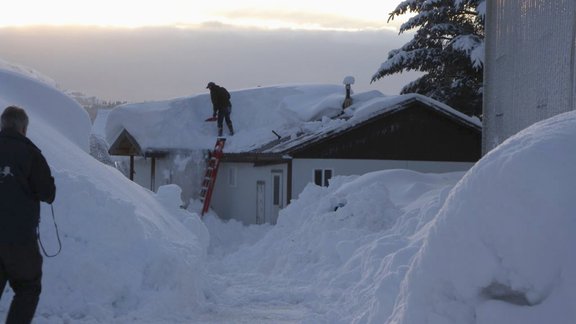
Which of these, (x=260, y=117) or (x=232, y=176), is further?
(x=260, y=117)

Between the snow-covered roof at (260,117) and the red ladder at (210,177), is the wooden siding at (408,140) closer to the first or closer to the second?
the snow-covered roof at (260,117)

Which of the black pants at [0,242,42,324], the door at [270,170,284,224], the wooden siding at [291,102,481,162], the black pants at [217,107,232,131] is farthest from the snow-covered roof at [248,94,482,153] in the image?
the black pants at [0,242,42,324]

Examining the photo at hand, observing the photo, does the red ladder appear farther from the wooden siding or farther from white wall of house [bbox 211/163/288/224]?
the wooden siding

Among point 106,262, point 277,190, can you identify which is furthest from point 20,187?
point 277,190

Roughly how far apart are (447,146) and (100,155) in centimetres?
1402

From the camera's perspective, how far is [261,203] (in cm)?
2575

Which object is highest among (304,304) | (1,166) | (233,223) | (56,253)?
(1,166)

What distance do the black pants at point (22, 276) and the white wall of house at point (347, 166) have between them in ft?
59.7

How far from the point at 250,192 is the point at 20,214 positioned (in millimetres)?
20268

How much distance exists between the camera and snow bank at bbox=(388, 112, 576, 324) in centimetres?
393

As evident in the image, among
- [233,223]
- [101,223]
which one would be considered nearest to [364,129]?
[233,223]

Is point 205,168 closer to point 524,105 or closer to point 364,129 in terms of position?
point 364,129

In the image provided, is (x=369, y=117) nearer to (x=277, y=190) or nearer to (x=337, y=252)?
(x=277, y=190)

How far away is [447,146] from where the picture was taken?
25828 mm
